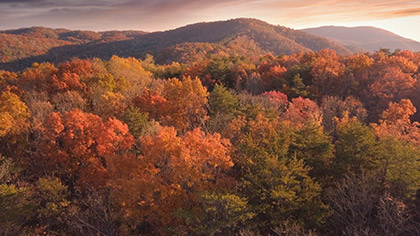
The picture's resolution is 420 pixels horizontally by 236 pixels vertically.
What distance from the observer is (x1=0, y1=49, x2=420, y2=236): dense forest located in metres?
24.0

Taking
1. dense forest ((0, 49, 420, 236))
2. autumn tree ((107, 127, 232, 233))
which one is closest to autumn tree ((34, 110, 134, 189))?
dense forest ((0, 49, 420, 236))

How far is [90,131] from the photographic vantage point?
3791cm

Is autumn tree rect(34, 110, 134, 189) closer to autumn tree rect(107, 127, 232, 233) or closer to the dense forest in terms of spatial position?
the dense forest

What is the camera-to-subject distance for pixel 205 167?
26.8 metres

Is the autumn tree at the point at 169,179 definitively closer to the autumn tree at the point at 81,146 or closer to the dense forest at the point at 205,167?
the dense forest at the point at 205,167

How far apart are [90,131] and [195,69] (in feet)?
154

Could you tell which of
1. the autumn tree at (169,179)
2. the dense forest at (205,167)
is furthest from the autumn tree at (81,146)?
the autumn tree at (169,179)

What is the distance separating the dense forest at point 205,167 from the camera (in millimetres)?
24047

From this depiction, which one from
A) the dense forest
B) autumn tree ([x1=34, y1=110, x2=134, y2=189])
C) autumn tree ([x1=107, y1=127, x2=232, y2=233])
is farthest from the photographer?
autumn tree ([x1=34, y1=110, x2=134, y2=189])

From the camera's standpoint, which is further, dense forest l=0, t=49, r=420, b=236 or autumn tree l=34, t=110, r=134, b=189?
autumn tree l=34, t=110, r=134, b=189

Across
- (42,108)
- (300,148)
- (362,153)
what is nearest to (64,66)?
(42,108)

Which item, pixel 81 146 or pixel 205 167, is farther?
pixel 81 146

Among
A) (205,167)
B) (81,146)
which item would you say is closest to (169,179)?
(205,167)

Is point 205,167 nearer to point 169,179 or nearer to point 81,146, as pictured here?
point 169,179
